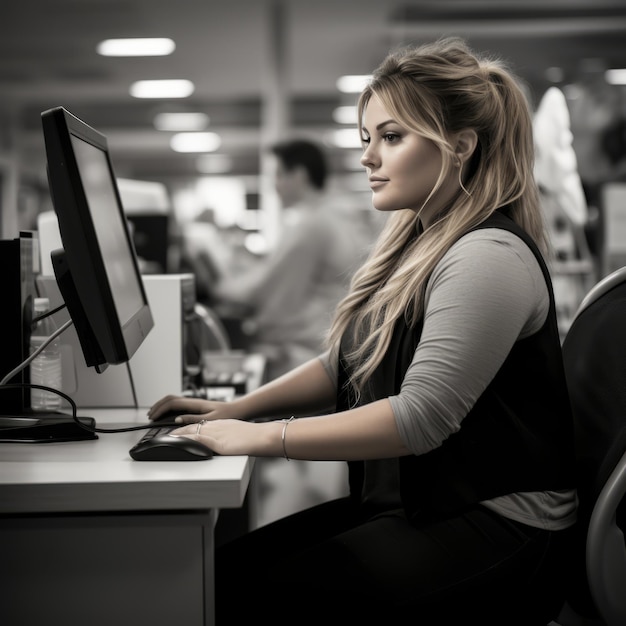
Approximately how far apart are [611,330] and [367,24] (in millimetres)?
5142

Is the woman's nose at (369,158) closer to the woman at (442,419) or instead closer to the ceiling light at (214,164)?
the woman at (442,419)

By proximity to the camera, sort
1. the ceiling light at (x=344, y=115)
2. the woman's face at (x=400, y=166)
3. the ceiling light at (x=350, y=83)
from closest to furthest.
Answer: the woman's face at (x=400, y=166) → the ceiling light at (x=350, y=83) → the ceiling light at (x=344, y=115)

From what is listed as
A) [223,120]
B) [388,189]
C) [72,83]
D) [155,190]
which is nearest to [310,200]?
[155,190]

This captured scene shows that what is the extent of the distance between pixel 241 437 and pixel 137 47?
609 centimetres

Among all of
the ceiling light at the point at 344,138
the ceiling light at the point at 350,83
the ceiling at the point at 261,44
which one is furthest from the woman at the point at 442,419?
the ceiling light at the point at 344,138

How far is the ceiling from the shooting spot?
5254mm

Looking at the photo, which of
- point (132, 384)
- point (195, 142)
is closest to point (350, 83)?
point (195, 142)

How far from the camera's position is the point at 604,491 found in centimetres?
107

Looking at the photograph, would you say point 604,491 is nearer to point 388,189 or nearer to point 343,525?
point 343,525

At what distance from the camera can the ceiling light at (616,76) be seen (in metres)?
4.92

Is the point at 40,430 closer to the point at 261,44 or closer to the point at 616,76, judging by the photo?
the point at 616,76

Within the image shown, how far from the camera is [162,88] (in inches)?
321

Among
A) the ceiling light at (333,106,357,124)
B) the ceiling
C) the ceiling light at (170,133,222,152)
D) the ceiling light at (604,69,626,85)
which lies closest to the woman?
the ceiling

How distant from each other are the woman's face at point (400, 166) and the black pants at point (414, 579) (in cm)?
47
